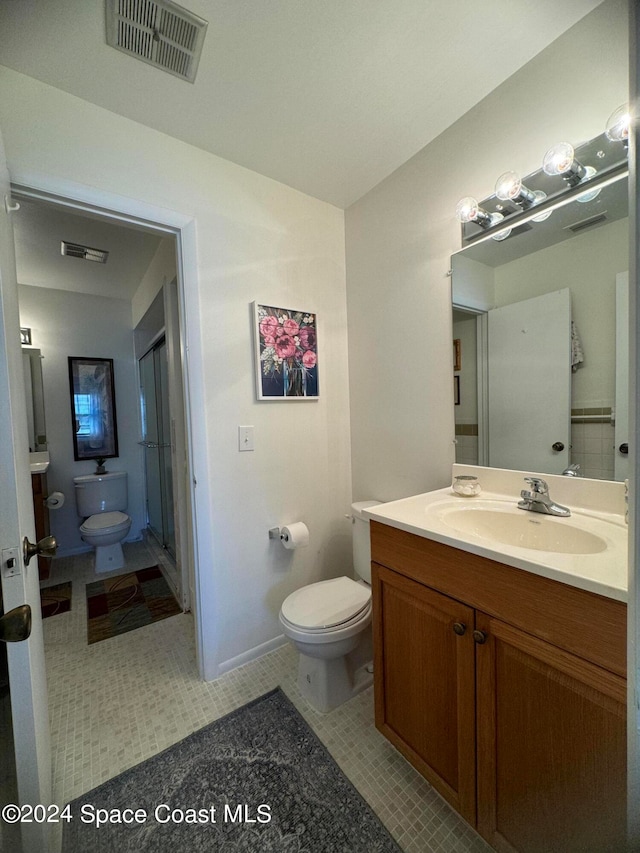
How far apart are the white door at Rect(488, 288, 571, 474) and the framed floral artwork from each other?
0.88m

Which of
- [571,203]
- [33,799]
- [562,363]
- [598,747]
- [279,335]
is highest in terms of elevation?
[571,203]

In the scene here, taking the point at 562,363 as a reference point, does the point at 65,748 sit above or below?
below

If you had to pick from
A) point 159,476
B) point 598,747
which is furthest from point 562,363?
point 159,476

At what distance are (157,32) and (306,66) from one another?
474mm

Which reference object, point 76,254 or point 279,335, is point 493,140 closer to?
point 279,335

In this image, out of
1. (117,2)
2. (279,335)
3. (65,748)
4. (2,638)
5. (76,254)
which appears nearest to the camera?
(2,638)

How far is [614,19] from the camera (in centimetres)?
96

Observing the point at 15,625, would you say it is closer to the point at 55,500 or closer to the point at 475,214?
the point at 475,214

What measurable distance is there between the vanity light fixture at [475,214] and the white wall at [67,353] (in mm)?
3186

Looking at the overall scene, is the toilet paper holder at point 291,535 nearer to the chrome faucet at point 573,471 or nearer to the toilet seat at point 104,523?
the chrome faucet at point 573,471

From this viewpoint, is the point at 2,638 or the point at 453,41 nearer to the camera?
the point at 2,638

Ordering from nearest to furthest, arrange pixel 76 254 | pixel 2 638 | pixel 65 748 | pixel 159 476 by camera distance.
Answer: pixel 2 638 < pixel 65 748 < pixel 76 254 < pixel 159 476

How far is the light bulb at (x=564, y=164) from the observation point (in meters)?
1.02

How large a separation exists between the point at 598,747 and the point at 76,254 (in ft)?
11.0
